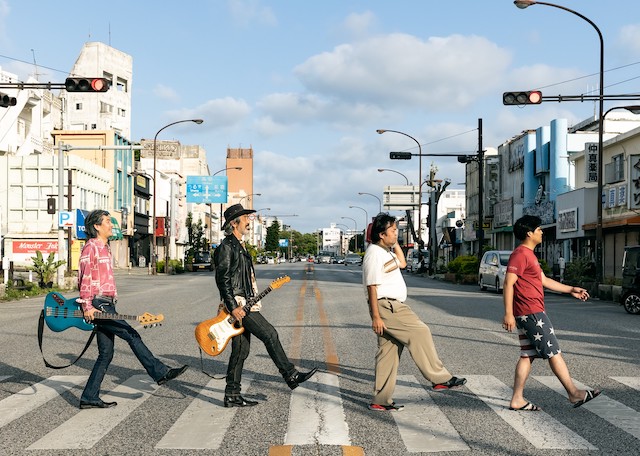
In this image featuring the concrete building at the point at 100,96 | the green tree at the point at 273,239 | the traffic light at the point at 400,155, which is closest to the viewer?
the traffic light at the point at 400,155

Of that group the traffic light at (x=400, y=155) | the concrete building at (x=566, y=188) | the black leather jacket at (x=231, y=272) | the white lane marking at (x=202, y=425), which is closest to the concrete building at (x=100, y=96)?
the concrete building at (x=566, y=188)

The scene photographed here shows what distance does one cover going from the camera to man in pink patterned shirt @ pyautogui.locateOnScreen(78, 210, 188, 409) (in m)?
7.02

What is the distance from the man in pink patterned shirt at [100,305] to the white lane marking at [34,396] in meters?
0.60

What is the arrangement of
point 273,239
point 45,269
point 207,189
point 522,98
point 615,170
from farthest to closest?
point 273,239, point 207,189, point 615,170, point 45,269, point 522,98

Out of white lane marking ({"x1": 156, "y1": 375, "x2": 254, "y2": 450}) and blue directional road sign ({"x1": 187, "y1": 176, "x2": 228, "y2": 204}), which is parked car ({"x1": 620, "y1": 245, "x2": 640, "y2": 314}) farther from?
blue directional road sign ({"x1": 187, "y1": 176, "x2": 228, "y2": 204})

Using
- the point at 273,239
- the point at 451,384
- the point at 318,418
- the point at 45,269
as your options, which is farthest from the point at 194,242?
the point at 273,239

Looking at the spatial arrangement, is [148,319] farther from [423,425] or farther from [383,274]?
[423,425]

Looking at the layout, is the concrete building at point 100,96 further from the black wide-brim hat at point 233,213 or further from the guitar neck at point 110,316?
the guitar neck at point 110,316

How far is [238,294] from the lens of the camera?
6.92 metres

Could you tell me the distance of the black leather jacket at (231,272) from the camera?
6816 millimetres

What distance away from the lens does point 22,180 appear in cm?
5150

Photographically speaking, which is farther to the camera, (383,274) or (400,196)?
(400,196)

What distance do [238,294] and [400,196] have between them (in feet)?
178

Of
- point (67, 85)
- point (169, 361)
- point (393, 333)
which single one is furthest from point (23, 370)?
point (67, 85)
